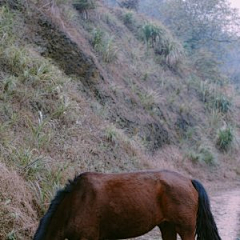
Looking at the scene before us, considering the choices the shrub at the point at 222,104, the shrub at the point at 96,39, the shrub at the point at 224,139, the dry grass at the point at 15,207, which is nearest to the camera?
the dry grass at the point at 15,207

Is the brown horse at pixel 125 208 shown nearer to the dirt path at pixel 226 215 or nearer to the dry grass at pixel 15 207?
the dry grass at pixel 15 207

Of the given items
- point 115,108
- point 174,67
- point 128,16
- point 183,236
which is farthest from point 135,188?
point 128,16

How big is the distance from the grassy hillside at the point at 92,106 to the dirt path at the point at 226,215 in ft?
6.92

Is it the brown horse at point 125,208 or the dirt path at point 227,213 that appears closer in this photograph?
the brown horse at point 125,208

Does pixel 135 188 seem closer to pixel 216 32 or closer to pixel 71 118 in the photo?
pixel 71 118

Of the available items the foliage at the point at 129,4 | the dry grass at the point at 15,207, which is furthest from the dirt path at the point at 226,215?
the foliage at the point at 129,4

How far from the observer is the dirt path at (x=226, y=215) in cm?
934

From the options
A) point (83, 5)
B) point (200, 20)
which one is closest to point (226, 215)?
point (83, 5)

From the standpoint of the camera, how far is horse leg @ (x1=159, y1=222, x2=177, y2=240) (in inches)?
268

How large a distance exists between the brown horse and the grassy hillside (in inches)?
53.1

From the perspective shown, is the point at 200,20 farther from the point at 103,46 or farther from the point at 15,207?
the point at 15,207

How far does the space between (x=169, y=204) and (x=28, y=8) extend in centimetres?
1069

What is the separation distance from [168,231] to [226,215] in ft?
16.7

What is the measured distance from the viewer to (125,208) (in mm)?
6328
